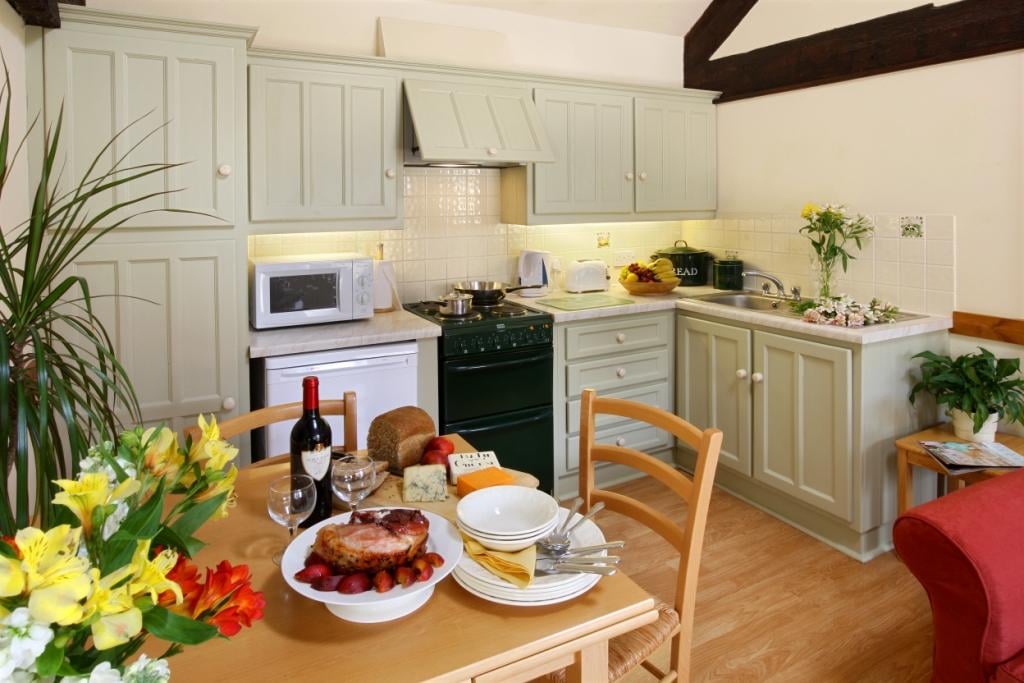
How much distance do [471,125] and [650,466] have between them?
6.80ft

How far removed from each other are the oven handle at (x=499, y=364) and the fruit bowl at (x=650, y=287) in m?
0.83

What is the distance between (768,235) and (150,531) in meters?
3.77

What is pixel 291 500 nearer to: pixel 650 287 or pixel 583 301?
pixel 583 301

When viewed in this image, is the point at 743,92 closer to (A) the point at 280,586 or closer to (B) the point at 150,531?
(A) the point at 280,586

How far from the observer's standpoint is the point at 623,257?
4.34 meters

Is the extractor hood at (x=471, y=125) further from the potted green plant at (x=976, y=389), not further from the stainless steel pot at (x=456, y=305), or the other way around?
the potted green plant at (x=976, y=389)

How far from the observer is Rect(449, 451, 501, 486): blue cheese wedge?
165 centimetres

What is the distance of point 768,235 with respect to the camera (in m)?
3.94

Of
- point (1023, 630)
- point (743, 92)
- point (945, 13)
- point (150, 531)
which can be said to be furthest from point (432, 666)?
point (743, 92)

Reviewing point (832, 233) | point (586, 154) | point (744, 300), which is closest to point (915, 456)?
point (832, 233)

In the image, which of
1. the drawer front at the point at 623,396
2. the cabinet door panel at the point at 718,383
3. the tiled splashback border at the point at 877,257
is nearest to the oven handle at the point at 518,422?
the drawer front at the point at 623,396

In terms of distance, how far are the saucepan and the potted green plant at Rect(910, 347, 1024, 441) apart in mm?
1855

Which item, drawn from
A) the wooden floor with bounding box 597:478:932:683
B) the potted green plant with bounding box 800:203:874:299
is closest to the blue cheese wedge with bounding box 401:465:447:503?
the wooden floor with bounding box 597:478:932:683

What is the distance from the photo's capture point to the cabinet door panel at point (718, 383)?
11.3 feet
